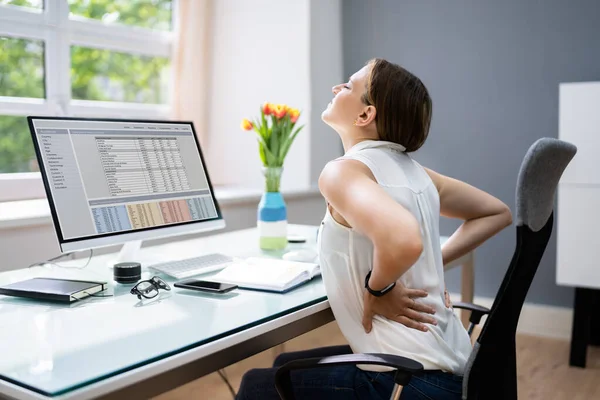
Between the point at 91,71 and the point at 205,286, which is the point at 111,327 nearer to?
the point at 205,286

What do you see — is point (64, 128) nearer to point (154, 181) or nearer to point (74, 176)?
point (74, 176)

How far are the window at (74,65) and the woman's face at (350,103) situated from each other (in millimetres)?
1945

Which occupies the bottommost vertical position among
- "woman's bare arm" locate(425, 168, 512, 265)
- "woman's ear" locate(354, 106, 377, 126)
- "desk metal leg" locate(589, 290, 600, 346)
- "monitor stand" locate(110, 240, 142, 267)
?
"desk metal leg" locate(589, 290, 600, 346)

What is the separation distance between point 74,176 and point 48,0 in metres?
1.80

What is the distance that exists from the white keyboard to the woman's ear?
0.63 meters

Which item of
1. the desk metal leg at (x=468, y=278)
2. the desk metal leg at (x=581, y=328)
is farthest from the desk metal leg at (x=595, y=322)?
the desk metal leg at (x=468, y=278)

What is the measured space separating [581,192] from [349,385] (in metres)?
2.13

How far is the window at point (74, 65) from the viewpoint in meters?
3.03

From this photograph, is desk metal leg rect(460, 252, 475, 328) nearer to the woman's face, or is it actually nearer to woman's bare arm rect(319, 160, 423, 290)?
the woman's face

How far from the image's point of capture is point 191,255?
2100 millimetres

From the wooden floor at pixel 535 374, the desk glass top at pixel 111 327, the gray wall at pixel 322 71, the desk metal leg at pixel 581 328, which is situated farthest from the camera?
the gray wall at pixel 322 71

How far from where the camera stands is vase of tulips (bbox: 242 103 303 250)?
225cm

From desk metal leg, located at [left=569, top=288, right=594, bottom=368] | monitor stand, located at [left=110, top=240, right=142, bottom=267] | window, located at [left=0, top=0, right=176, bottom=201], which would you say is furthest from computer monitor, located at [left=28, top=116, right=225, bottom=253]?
desk metal leg, located at [left=569, top=288, right=594, bottom=368]

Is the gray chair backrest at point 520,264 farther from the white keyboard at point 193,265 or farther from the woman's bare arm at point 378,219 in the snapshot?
the white keyboard at point 193,265
